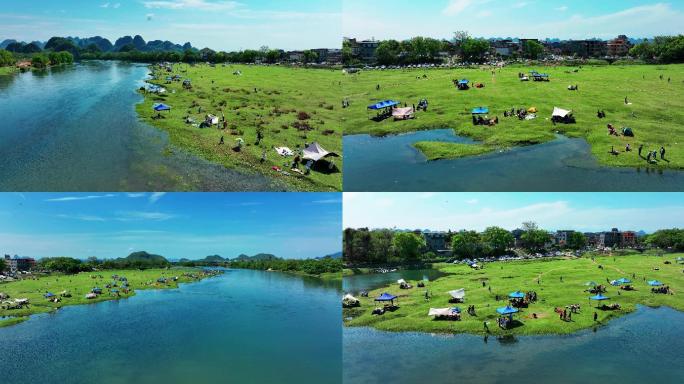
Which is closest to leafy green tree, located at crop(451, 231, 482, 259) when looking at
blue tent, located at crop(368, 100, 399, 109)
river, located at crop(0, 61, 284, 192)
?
blue tent, located at crop(368, 100, 399, 109)

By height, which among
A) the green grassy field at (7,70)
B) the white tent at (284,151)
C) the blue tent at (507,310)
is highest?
the green grassy field at (7,70)

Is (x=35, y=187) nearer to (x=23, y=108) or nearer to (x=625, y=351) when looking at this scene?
(x=23, y=108)

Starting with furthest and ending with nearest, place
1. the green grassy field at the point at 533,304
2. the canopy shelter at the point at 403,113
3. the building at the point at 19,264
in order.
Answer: the building at the point at 19,264, the canopy shelter at the point at 403,113, the green grassy field at the point at 533,304

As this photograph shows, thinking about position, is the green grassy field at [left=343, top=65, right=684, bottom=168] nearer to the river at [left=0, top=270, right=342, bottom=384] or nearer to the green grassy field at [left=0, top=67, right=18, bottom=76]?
the river at [left=0, top=270, right=342, bottom=384]

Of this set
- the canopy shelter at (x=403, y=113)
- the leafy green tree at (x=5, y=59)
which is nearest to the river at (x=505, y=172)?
the canopy shelter at (x=403, y=113)

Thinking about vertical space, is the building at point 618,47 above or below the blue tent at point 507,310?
above

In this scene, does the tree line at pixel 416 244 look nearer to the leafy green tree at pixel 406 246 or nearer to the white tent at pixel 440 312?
the leafy green tree at pixel 406 246

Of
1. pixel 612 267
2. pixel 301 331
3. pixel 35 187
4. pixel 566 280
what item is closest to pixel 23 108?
pixel 35 187
